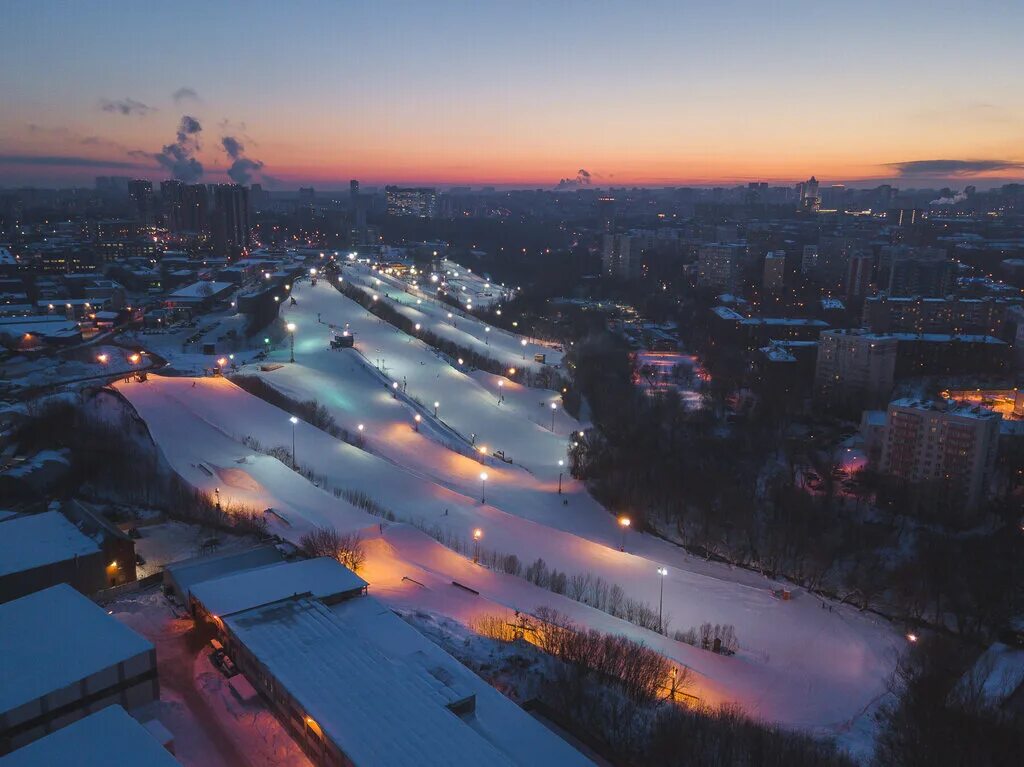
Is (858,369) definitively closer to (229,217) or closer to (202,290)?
(202,290)

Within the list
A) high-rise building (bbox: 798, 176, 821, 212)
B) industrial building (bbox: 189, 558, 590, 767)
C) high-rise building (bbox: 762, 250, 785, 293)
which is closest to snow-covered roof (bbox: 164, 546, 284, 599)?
industrial building (bbox: 189, 558, 590, 767)

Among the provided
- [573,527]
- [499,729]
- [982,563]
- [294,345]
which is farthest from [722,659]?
[294,345]

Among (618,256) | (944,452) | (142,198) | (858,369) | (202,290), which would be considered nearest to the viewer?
(944,452)

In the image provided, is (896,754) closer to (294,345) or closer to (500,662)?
(500,662)

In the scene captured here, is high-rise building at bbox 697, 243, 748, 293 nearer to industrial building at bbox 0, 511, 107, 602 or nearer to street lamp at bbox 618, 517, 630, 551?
street lamp at bbox 618, 517, 630, 551

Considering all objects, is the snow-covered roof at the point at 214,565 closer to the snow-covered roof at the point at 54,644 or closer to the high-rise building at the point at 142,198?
the snow-covered roof at the point at 54,644

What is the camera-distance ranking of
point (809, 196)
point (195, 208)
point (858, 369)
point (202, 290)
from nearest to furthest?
1. point (858, 369)
2. point (202, 290)
3. point (195, 208)
4. point (809, 196)

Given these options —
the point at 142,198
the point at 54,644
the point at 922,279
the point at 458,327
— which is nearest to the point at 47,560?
the point at 54,644
